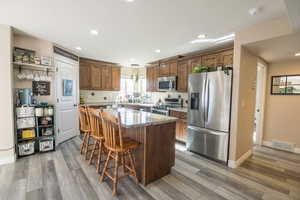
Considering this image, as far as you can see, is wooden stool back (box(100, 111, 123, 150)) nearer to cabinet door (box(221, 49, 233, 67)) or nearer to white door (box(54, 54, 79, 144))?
white door (box(54, 54, 79, 144))

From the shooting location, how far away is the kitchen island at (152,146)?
2.05 meters

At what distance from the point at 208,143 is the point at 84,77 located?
4.30 metres

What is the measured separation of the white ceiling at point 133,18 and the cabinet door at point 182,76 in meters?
0.96

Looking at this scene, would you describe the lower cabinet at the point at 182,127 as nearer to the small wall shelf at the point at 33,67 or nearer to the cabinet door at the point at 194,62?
the cabinet door at the point at 194,62

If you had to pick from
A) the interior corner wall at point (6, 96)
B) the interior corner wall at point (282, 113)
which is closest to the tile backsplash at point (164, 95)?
the interior corner wall at point (282, 113)

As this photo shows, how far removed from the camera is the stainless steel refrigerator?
8.91 ft

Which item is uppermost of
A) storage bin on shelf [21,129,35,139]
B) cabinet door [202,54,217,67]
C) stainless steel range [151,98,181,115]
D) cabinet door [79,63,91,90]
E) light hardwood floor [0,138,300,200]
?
cabinet door [202,54,217,67]

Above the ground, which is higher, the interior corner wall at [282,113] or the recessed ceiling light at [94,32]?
the recessed ceiling light at [94,32]

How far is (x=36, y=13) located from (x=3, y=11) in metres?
0.48

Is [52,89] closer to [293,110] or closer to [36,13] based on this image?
[36,13]

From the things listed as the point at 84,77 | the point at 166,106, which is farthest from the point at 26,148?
the point at 166,106

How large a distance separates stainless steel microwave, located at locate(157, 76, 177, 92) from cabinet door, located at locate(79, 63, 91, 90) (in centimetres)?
249

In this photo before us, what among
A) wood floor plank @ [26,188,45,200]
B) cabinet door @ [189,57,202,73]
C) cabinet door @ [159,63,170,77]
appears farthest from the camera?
cabinet door @ [159,63,170,77]

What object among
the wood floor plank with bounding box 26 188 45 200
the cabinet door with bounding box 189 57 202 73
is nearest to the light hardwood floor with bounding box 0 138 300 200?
the wood floor plank with bounding box 26 188 45 200
